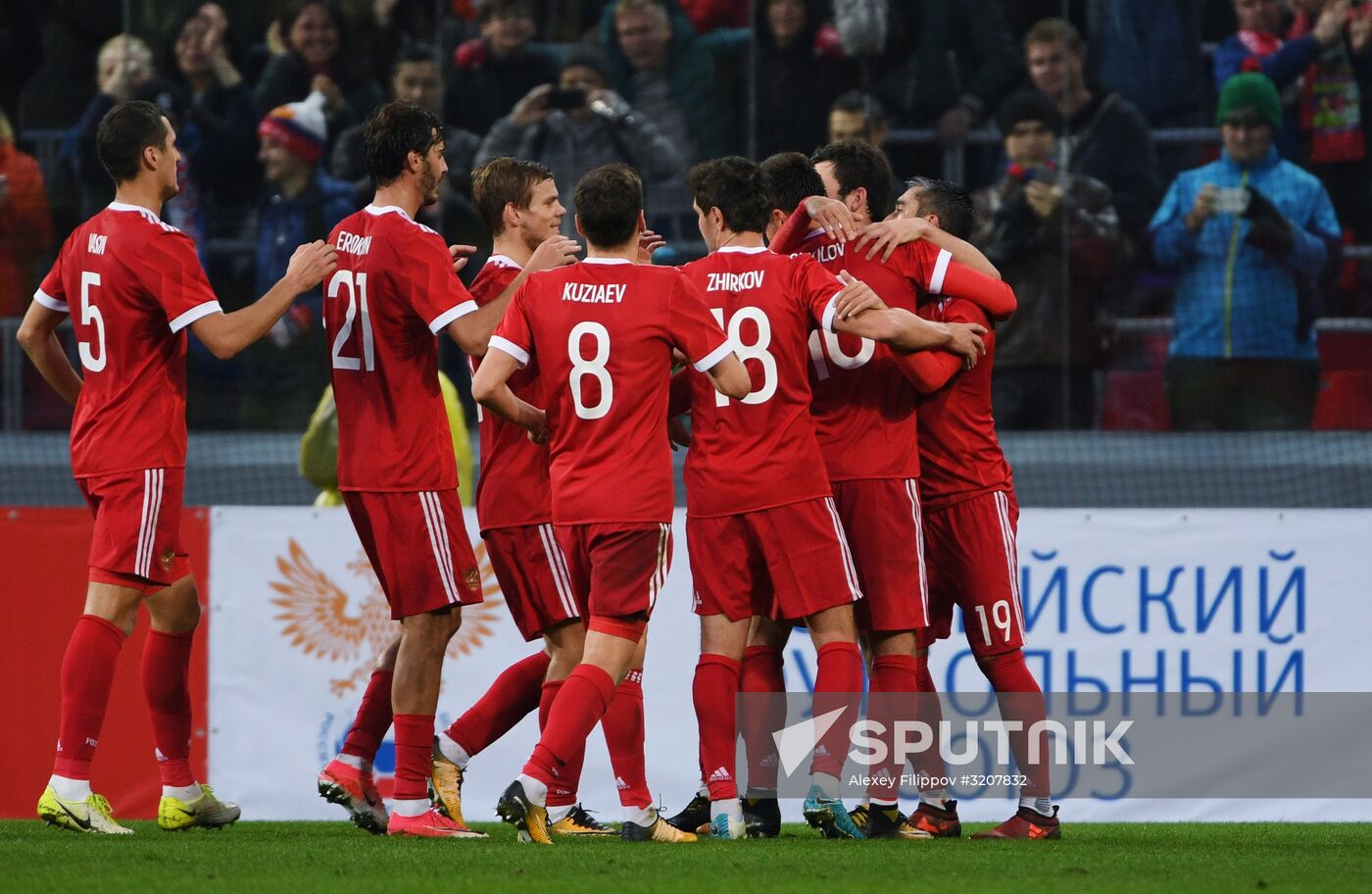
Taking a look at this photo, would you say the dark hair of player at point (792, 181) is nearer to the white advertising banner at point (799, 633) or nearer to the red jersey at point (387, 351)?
the red jersey at point (387, 351)

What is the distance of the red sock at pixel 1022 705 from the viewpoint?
17.9 feet

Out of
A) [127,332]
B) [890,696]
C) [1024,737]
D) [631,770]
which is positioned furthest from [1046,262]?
[127,332]

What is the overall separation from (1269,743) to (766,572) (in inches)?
113

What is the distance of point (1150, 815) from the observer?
7.12 metres

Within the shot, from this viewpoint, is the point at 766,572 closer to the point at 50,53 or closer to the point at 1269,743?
the point at 1269,743

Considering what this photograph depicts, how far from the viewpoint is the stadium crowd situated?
10.6 m

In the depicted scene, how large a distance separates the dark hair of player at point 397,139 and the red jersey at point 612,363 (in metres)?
0.77

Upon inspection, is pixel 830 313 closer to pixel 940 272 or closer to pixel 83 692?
pixel 940 272

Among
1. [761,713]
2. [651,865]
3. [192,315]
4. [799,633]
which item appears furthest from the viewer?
[799,633]

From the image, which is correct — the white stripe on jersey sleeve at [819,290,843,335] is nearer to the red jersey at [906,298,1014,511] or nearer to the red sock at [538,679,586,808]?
the red jersey at [906,298,1014,511]

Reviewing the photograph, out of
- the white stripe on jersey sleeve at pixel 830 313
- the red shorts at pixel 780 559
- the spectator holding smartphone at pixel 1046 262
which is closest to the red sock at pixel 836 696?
the red shorts at pixel 780 559

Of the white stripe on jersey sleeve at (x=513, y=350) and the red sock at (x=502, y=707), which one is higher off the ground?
the white stripe on jersey sleeve at (x=513, y=350)

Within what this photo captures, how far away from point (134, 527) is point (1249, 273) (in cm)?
720

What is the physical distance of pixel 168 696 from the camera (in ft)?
18.7
